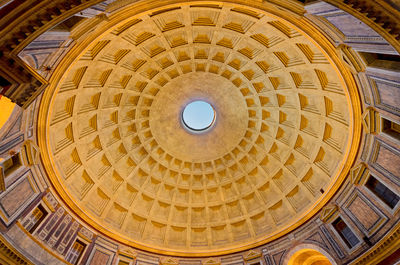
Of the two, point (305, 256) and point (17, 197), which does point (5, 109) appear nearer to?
point (17, 197)

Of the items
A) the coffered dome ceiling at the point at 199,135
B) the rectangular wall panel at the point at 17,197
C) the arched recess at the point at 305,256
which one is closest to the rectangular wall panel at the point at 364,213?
the coffered dome ceiling at the point at 199,135

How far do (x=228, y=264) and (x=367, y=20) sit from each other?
2075 centimetres

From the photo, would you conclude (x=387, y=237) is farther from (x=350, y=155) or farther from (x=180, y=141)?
(x=180, y=141)

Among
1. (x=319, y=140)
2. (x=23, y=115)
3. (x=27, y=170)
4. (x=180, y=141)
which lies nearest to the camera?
(x=23, y=115)

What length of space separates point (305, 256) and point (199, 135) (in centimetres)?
1413

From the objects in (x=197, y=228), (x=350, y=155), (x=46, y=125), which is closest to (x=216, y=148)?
(x=197, y=228)

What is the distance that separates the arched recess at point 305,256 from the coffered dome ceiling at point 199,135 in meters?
2.06

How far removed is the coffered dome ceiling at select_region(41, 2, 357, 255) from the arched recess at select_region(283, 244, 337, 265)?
2055mm

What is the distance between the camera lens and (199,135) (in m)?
28.2

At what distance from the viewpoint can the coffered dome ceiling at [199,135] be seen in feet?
63.7

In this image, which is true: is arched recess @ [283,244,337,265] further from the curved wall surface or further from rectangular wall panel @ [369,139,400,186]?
rectangular wall panel @ [369,139,400,186]

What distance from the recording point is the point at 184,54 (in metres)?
23.3

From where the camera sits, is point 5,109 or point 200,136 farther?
point 200,136

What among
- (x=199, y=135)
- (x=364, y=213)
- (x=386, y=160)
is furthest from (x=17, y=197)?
(x=386, y=160)
